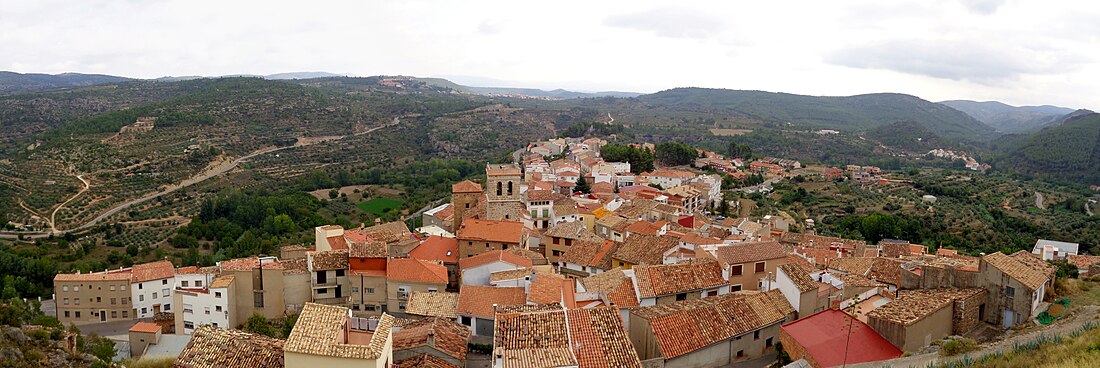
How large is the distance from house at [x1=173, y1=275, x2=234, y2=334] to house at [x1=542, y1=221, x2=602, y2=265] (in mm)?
11938

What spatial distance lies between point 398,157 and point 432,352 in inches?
2550

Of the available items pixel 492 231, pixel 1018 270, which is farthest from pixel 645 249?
pixel 1018 270

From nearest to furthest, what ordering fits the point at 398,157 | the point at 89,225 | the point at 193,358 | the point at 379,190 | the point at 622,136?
the point at 193,358 < the point at 89,225 < the point at 379,190 < the point at 398,157 < the point at 622,136

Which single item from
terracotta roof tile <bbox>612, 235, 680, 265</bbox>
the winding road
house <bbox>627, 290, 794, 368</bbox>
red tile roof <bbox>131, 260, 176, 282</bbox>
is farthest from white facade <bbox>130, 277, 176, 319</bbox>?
house <bbox>627, 290, 794, 368</bbox>

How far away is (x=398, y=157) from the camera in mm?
77938

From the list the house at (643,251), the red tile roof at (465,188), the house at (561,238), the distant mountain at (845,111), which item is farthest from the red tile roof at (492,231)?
the distant mountain at (845,111)

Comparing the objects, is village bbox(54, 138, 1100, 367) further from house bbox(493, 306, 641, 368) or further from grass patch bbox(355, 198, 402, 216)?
grass patch bbox(355, 198, 402, 216)

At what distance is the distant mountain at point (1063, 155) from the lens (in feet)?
278

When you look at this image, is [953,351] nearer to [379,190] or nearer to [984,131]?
[379,190]

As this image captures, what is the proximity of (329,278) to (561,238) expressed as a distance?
9159 mm

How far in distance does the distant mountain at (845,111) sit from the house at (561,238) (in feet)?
431

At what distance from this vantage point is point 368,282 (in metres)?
23.1

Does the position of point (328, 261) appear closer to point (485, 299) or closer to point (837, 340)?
point (485, 299)

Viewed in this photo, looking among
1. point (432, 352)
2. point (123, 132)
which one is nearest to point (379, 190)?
point (123, 132)
